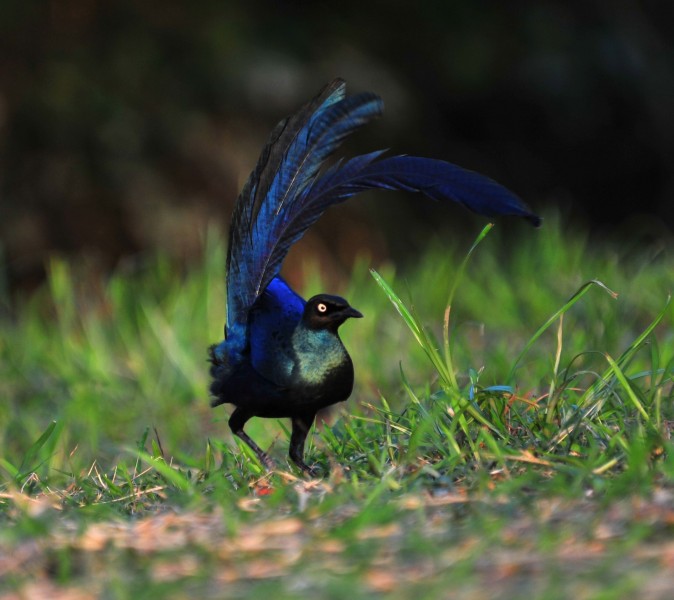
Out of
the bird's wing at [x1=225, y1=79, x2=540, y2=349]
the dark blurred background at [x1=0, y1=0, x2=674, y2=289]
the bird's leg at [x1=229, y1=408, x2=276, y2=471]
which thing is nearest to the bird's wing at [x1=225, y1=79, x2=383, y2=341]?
the bird's wing at [x1=225, y1=79, x2=540, y2=349]

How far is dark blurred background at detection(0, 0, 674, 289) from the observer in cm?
730

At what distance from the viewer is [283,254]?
3.41 meters

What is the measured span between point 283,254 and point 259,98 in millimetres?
4384

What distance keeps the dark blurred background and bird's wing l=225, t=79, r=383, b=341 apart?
384cm

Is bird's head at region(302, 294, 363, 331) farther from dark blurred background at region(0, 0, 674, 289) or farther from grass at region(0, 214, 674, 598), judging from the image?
dark blurred background at region(0, 0, 674, 289)

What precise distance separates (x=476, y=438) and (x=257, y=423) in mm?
1734

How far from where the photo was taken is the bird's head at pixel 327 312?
3.18 meters

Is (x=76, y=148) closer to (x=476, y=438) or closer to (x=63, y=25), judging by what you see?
(x=63, y=25)

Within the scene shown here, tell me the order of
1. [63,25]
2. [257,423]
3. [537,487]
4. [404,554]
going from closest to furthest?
[404,554]
[537,487]
[257,423]
[63,25]

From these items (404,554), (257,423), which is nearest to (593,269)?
(257,423)

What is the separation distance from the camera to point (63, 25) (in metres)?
7.32

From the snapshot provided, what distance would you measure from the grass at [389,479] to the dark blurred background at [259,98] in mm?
2518

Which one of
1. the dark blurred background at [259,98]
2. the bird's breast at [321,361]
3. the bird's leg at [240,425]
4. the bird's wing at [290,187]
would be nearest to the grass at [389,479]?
the bird's leg at [240,425]

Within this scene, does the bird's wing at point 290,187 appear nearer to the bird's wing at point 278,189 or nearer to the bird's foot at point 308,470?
the bird's wing at point 278,189
